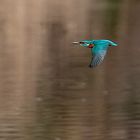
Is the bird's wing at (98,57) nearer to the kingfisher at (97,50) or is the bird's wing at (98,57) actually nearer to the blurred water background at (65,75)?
the kingfisher at (97,50)

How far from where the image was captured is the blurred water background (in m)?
8.76

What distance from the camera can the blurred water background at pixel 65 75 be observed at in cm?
876

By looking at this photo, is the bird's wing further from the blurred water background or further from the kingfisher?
the blurred water background

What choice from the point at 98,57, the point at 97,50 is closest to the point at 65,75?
the point at 97,50

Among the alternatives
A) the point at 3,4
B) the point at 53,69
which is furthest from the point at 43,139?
the point at 3,4

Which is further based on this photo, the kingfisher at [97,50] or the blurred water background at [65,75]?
the blurred water background at [65,75]

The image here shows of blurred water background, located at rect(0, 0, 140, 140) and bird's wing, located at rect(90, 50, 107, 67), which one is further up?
bird's wing, located at rect(90, 50, 107, 67)

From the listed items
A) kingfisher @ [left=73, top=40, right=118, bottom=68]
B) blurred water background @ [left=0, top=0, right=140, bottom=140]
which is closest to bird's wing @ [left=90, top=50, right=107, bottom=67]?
kingfisher @ [left=73, top=40, right=118, bottom=68]

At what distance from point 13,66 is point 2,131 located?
4229 mm

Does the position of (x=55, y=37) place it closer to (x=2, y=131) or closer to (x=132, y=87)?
(x=132, y=87)

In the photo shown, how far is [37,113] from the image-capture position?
934 centimetres

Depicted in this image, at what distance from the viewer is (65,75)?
12.0 meters

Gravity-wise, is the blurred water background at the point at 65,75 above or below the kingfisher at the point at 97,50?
below

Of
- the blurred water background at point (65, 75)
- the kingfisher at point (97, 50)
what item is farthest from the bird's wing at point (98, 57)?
the blurred water background at point (65, 75)
